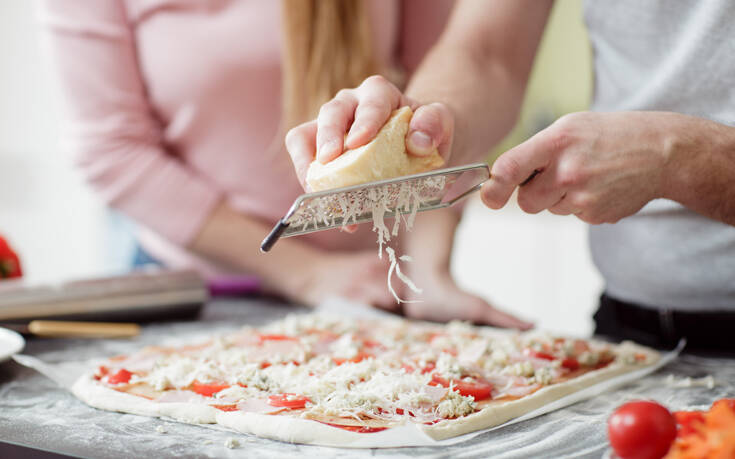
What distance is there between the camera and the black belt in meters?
1.15

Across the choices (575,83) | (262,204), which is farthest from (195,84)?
(575,83)

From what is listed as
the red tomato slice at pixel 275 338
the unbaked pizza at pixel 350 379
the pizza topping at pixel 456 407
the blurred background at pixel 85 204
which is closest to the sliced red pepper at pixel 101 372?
the unbaked pizza at pixel 350 379

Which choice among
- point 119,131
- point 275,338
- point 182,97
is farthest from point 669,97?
point 119,131

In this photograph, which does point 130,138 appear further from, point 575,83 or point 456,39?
point 575,83

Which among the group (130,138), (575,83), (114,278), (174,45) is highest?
(575,83)

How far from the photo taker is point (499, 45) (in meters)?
1.22

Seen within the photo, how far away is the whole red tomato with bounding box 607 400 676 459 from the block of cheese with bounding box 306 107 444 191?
36cm

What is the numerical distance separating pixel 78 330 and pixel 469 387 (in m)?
0.76

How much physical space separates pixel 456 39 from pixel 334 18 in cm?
38

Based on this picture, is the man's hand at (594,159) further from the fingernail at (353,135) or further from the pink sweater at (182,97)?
the pink sweater at (182,97)

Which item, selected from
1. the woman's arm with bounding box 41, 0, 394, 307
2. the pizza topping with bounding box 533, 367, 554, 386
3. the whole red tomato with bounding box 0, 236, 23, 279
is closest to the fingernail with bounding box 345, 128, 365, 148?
the pizza topping with bounding box 533, 367, 554, 386

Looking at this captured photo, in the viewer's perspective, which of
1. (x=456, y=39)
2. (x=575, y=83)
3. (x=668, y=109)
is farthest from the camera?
(x=575, y=83)

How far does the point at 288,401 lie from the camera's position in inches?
33.5

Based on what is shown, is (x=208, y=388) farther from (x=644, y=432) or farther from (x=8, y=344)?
(x=644, y=432)
